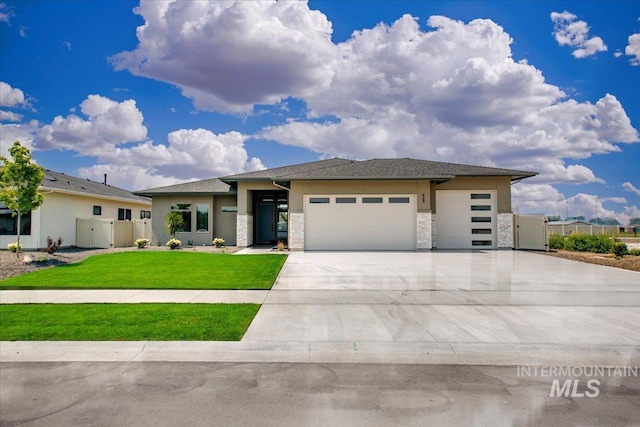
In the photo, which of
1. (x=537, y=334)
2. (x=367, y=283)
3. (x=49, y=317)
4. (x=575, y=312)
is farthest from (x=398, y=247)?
(x=49, y=317)

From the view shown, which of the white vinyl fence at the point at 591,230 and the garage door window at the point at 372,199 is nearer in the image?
the garage door window at the point at 372,199

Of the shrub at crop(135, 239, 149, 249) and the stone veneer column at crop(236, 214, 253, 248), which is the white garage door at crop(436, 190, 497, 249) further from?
the shrub at crop(135, 239, 149, 249)

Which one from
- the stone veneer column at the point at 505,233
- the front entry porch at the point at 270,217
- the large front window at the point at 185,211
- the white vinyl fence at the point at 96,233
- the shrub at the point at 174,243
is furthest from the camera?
the front entry porch at the point at 270,217

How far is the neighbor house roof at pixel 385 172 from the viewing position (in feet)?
60.7

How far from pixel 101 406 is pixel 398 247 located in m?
16.6

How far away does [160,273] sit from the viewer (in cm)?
1173

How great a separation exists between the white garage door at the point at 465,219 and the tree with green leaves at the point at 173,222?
14.7 metres

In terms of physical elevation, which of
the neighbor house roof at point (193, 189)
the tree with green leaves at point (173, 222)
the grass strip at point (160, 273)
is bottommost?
the grass strip at point (160, 273)

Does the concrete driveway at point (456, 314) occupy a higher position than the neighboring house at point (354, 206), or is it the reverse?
the neighboring house at point (354, 206)

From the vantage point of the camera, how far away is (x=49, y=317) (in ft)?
22.6

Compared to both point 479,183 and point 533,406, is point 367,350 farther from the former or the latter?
point 479,183

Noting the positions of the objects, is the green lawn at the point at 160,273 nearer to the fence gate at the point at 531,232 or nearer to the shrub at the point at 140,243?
the shrub at the point at 140,243

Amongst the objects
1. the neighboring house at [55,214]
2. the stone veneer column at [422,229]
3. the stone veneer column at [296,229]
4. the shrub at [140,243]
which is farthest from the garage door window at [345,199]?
the neighboring house at [55,214]

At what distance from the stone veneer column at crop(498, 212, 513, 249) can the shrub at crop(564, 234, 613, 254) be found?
4.06m
